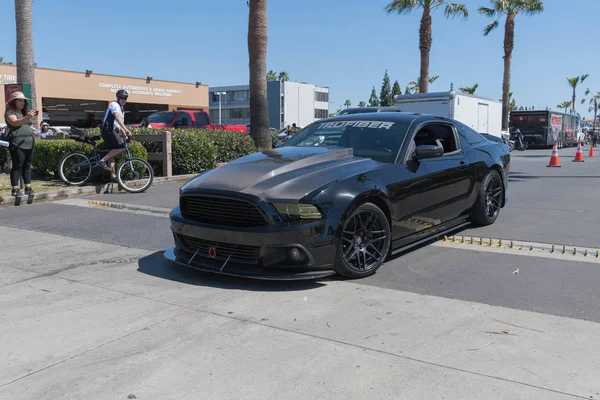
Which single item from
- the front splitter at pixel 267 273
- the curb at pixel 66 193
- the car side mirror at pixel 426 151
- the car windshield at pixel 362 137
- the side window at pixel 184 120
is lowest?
the front splitter at pixel 267 273

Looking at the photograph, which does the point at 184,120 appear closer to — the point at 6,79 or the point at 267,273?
the point at 267,273

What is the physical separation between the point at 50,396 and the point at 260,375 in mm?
1085

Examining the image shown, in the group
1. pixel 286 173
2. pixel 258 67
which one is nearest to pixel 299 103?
pixel 258 67

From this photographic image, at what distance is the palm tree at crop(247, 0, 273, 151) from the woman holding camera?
24.2 ft

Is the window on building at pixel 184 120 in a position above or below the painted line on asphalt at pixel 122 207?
above

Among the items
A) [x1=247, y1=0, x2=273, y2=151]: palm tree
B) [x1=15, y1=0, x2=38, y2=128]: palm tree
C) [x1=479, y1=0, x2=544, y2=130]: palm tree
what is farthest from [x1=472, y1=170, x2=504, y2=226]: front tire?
[x1=479, y1=0, x2=544, y2=130]: palm tree

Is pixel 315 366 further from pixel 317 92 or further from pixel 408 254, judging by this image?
pixel 317 92

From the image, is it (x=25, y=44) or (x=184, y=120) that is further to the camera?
(x=184, y=120)

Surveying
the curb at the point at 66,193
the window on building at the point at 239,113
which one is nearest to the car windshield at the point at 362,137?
the curb at the point at 66,193

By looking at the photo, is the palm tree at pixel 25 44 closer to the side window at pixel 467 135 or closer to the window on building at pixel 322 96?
the side window at pixel 467 135

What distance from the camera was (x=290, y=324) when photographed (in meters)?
3.87

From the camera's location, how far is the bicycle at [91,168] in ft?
35.1

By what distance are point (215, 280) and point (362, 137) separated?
2224 millimetres

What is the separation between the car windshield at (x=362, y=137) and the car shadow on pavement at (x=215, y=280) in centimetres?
153
